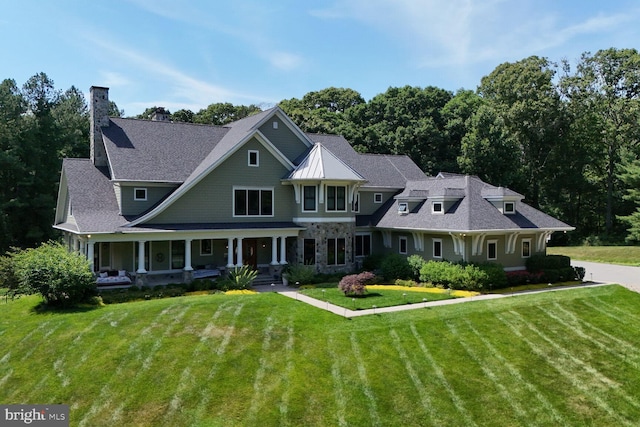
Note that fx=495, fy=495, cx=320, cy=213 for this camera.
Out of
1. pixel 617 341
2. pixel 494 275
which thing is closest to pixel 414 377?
pixel 617 341

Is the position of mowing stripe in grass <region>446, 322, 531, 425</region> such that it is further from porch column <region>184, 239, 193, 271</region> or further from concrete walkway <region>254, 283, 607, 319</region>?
porch column <region>184, 239, 193, 271</region>

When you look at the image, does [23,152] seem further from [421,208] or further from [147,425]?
[147,425]

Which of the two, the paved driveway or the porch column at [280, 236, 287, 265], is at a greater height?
the porch column at [280, 236, 287, 265]

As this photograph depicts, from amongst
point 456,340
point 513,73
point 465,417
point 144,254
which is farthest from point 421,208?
point 513,73

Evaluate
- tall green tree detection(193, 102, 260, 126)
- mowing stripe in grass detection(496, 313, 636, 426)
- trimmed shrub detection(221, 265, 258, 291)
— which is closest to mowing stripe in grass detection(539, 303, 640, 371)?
mowing stripe in grass detection(496, 313, 636, 426)

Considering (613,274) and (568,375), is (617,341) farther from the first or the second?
(613,274)

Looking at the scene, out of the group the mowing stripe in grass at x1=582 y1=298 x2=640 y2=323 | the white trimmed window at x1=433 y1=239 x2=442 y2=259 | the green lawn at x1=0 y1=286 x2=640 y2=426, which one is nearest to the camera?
the green lawn at x1=0 y1=286 x2=640 y2=426

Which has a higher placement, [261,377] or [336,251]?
[336,251]
